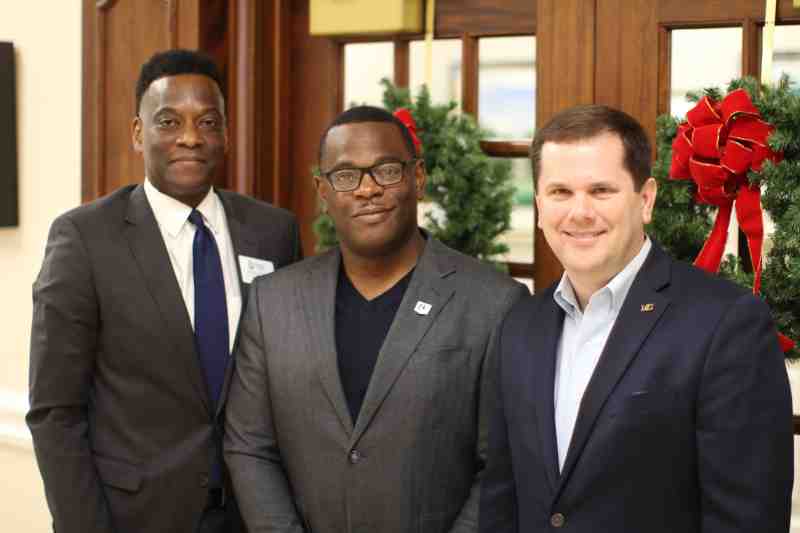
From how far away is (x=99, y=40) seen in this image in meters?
Result: 3.28

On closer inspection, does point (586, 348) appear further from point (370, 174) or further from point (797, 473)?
point (797, 473)

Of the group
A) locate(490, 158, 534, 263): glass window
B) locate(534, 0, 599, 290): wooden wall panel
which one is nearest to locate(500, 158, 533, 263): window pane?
locate(490, 158, 534, 263): glass window

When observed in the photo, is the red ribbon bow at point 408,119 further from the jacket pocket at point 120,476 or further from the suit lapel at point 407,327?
the jacket pocket at point 120,476

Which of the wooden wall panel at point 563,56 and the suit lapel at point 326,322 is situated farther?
the wooden wall panel at point 563,56

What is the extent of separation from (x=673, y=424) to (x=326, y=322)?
715 mm

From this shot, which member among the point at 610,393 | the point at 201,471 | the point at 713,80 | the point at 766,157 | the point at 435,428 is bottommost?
the point at 201,471

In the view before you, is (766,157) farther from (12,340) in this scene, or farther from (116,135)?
(12,340)

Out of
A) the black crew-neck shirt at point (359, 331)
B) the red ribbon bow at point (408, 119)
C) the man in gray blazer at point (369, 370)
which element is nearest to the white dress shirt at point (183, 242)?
the man in gray blazer at point (369, 370)

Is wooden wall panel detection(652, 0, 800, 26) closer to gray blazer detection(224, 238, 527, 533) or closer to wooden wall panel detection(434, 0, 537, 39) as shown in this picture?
wooden wall panel detection(434, 0, 537, 39)

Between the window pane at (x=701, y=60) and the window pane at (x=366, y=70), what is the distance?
78 cm

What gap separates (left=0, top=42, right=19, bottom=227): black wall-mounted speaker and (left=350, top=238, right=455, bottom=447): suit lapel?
174 centimetres

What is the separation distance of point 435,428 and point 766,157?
2.54 feet

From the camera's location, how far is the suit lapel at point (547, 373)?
5.89 ft

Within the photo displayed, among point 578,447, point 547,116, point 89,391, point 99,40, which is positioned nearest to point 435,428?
point 578,447
